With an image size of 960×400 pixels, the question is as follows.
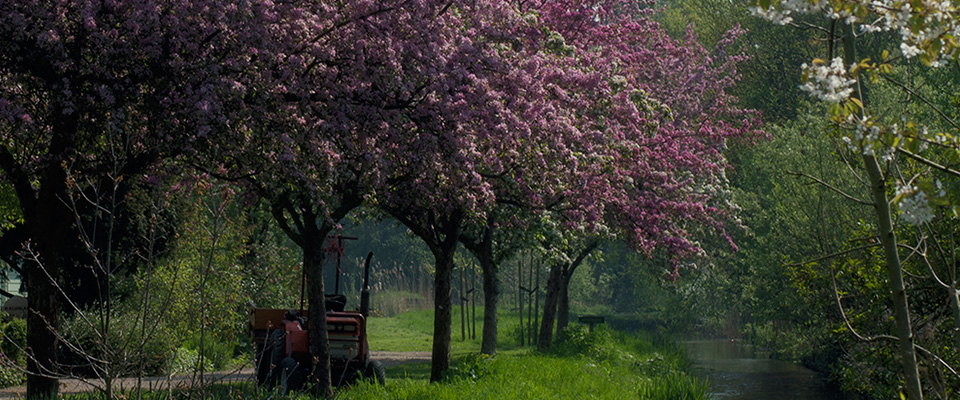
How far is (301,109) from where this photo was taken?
34.8ft

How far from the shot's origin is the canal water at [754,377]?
64.1 ft

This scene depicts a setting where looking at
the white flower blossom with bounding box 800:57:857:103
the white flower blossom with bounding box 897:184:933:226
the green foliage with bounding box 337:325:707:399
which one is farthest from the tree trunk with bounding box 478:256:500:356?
the white flower blossom with bounding box 897:184:933:226

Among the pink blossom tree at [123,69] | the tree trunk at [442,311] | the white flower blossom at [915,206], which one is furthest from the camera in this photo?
the tree trunk at [442,311]

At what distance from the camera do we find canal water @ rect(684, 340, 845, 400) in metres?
19.5

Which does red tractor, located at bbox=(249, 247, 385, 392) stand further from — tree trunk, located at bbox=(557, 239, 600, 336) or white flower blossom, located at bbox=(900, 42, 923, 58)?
tree trunk, located at bbox=(557, 239, 600, 336)

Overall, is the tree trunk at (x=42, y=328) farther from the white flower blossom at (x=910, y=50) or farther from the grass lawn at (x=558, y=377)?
the white flower blossom at (x=910, y=50)

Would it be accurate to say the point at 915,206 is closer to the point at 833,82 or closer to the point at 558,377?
the point at 833,82

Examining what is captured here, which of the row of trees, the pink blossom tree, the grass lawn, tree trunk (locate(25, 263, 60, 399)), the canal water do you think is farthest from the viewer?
the canal water

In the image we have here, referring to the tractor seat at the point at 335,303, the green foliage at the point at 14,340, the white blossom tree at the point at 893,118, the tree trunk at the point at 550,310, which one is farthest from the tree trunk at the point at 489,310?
the white blossom tree at the point at 893,118

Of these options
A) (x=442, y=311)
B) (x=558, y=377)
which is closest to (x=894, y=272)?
(x=558, y=377)

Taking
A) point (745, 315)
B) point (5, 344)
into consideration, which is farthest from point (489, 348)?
point (745, 315)

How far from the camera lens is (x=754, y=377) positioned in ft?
75.6

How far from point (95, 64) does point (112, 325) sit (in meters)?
8.89

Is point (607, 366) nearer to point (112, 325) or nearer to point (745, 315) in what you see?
point (112, 325)
